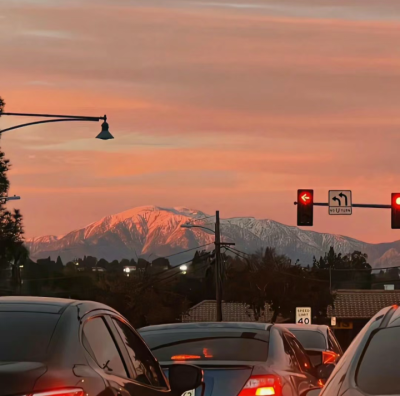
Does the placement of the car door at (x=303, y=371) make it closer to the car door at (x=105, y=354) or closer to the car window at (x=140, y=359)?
the car window at (x=140, y=359)

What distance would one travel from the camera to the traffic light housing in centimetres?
3716

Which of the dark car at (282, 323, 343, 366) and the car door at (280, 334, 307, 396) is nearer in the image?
the car door at (280, 334, 307, 396)

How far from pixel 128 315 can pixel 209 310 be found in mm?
17985

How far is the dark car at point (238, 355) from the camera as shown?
31.3ft

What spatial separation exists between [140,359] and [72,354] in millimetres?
1542

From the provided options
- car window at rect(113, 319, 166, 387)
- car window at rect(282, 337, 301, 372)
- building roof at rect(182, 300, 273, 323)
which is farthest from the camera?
building roof at rect(182, 300, 273, 323)

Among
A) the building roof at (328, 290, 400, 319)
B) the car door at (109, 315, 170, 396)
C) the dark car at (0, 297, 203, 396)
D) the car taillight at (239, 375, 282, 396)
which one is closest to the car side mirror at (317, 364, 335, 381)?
the car taillight at (239, 375, 282, 396)

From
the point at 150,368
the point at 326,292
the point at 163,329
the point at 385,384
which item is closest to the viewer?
the point at 385,384

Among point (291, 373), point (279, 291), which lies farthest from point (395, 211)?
point (279, 291)

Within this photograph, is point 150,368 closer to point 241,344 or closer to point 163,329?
point 241,344

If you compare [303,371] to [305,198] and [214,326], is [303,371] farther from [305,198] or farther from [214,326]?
[305,198]

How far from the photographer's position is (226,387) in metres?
9.45

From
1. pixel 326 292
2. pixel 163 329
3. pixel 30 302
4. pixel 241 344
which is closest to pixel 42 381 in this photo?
pixel 30 302

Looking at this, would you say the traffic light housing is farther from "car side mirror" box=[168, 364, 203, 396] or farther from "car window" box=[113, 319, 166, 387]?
"car side mirror" box=[168, 364, 203, 396]
